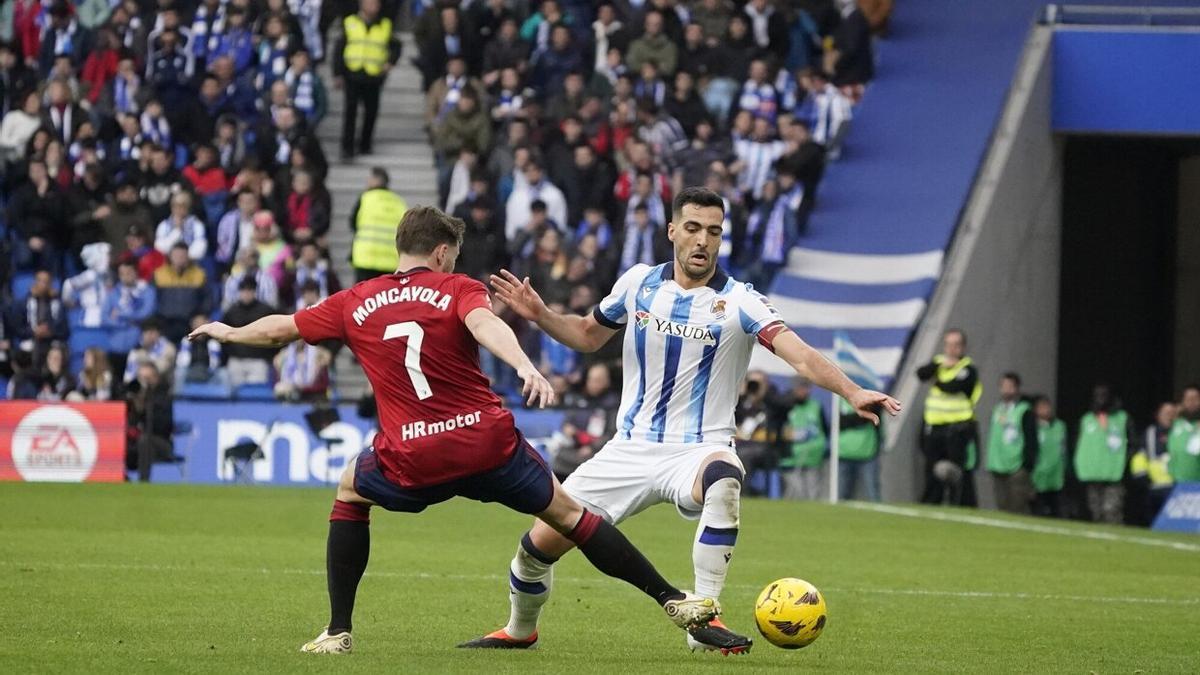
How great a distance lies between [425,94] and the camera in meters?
28.5

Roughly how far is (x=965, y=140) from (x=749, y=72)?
3.34 m

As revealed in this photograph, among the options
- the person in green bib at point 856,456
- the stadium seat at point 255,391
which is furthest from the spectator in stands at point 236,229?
the person in green bib at point 856,456

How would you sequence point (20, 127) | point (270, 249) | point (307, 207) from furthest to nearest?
point (20, 127) < point (307, 207) < point (270, 249)

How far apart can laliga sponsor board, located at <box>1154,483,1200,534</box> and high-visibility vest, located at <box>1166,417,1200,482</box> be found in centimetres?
43

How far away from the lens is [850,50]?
29719mm

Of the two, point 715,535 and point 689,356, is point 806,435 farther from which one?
point 715,535

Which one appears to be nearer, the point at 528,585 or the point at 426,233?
the point at 426,233

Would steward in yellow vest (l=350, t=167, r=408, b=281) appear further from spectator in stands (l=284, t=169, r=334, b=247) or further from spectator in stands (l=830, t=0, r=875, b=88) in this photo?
spectator in stands (l=830, t=0, r=875, b=88)

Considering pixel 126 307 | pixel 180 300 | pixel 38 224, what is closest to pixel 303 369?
pixel 180 300

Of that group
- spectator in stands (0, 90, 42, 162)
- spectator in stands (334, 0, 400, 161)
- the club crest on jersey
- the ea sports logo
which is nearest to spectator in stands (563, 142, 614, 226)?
spectator in stands (334, 0, 400, 161)

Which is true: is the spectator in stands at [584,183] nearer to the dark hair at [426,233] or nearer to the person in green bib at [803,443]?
the person in green bib at [803,443]

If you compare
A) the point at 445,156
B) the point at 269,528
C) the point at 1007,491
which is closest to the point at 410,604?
the point at 269,528

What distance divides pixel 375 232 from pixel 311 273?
7.89 ft

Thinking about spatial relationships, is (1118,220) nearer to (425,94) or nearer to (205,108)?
(425,94)
